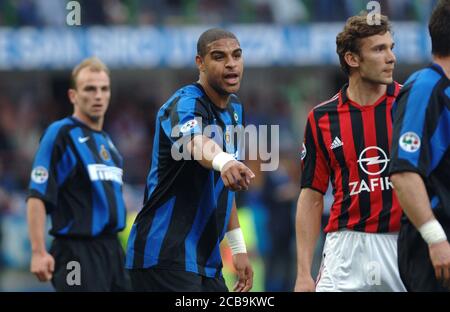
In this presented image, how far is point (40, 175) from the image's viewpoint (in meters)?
7.45

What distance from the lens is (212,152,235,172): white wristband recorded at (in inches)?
199

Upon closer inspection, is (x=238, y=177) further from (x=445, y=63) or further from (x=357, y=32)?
(x=357, y=32)

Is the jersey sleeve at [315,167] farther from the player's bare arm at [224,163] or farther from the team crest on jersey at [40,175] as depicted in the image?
the team crest on jersey at [40,175]

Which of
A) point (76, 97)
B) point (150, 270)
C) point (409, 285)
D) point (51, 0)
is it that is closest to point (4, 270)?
point (51, 0)

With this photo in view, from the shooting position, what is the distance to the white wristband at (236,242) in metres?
6.45

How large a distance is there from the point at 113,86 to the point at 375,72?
15.7 m

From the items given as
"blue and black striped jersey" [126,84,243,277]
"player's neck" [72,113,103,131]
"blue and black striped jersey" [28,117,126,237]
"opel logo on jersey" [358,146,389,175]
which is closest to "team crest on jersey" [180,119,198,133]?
"blue and black striped jersey" [126,84,243,277]

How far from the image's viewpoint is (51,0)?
19.0 m

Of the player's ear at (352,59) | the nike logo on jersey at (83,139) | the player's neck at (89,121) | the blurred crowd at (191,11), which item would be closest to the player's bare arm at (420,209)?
the player's ear at (352,59)

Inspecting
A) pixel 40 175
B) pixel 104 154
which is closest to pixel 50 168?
pixel 40 175

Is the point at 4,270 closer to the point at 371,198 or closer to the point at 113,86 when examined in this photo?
the point at 113,86

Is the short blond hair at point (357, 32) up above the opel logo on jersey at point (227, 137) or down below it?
above

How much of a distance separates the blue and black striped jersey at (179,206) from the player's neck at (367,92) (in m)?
0.82
